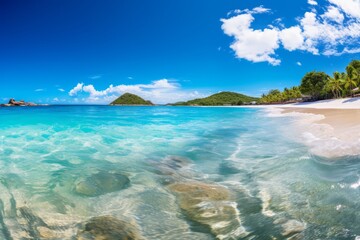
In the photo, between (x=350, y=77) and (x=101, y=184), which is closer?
(x=101, y=184)

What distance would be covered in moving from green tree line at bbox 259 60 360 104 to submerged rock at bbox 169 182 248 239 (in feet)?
217

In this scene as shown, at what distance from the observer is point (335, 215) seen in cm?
368

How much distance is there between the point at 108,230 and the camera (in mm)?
3662

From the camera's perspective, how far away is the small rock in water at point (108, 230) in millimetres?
3527

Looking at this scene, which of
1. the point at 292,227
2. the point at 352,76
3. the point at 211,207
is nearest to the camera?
the point at 292,227

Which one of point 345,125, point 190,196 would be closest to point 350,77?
point 345,125

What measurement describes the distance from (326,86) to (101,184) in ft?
263

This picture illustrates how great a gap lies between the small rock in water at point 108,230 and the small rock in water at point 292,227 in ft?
6.58

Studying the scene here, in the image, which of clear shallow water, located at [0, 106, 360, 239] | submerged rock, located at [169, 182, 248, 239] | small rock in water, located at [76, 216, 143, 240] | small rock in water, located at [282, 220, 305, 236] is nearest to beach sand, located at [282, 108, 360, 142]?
clear shallow water, located at [0, 106, 360, 239]

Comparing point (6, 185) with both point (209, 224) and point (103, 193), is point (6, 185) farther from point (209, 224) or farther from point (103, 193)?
point (209, 224)

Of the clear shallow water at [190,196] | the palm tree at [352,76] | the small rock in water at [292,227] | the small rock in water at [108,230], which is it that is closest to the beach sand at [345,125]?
the clear shallow water at [190,196]

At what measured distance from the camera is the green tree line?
61.0 meters

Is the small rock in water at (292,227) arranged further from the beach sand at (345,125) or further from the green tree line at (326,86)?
the green tree line at (326,86)

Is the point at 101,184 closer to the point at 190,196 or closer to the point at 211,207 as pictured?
the point at 190,196
